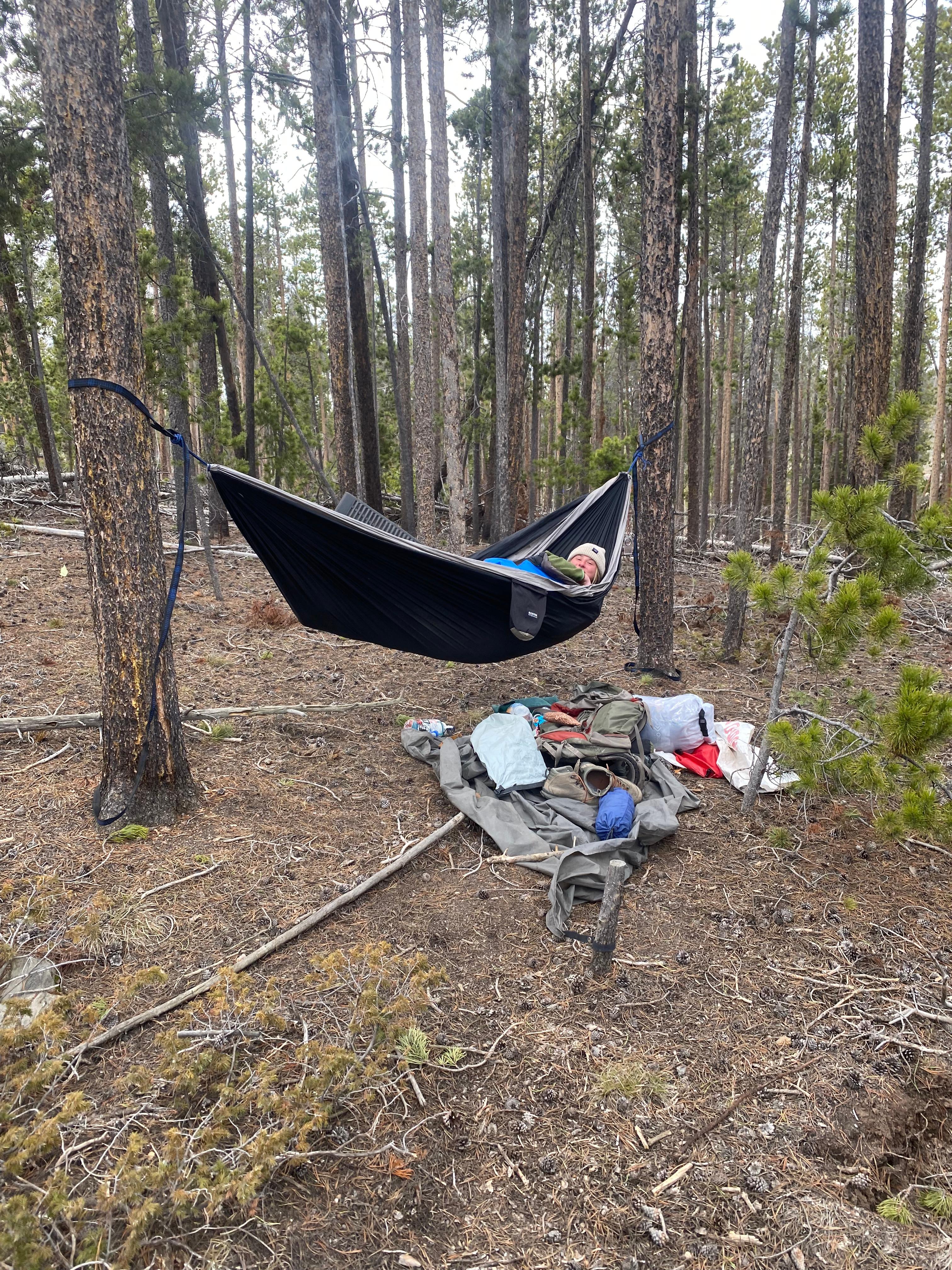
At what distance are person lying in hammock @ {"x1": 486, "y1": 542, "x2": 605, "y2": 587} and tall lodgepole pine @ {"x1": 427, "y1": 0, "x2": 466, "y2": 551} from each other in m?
1.72

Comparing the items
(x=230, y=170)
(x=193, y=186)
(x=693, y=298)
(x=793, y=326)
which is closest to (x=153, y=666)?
(x=193, y=186)

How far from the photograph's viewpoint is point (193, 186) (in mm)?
5215

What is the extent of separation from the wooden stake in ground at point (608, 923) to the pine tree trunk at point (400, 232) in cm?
548

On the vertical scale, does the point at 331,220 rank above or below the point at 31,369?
above

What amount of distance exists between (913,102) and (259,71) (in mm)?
7801

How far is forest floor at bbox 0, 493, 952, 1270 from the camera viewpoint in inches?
48.8

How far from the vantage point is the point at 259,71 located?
4.75m

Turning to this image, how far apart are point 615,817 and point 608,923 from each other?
0.55 m

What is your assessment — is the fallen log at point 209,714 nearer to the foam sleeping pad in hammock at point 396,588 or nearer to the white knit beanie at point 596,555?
the foam sleeping pad in hammock at point 396,588

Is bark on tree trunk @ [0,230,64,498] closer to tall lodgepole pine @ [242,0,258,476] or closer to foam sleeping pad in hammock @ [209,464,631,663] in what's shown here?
tall lodgepole pine @ [242,0,258,476]

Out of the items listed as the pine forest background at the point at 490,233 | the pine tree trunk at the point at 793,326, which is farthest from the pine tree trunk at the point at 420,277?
the pine tree trunk at the point at 793,326

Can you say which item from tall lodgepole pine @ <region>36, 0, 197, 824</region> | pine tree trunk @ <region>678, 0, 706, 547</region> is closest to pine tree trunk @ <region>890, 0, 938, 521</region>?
pine tree trunk @ <region>678, 0, 706, 547</region>

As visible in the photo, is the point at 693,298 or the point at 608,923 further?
the point at 693,298

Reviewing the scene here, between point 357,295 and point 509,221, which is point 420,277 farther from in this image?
point 357,295
